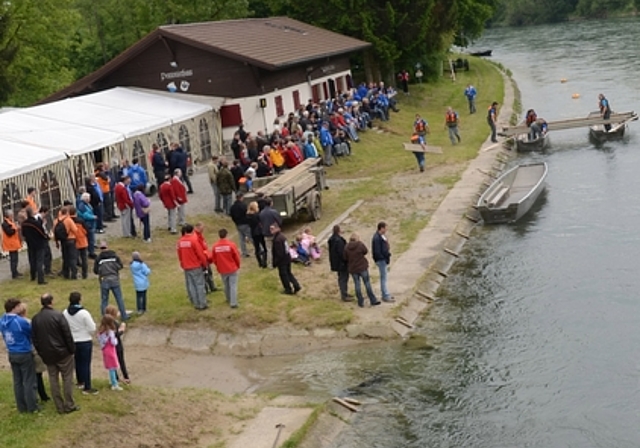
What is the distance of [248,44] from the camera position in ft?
140

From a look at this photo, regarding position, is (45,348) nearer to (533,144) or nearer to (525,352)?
(525,352)

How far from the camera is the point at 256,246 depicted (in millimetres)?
23766

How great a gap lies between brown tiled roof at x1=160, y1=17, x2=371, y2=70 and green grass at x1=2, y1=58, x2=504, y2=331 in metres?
4.71

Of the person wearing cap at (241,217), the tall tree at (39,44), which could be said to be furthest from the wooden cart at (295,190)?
the tall tree at (39,44)

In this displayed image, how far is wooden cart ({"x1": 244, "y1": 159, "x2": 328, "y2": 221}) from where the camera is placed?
26.5 m

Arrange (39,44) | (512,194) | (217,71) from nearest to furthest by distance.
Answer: (512,194) → (217,71) → (39,44)

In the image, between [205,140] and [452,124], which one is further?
[452,124]

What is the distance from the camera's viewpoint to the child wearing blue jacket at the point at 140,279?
20.0 m

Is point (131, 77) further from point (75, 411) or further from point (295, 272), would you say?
point (75, 411)

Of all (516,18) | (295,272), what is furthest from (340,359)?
(516,18)

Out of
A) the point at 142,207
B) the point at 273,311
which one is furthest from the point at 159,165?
the point at 273,311

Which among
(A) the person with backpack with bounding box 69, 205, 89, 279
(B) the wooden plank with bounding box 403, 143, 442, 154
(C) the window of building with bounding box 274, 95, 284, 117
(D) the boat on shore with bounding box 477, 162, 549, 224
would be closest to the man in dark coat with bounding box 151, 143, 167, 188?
(A) the person with backpack with bounding box 69, 205, 89, 279

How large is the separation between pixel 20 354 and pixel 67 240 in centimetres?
823

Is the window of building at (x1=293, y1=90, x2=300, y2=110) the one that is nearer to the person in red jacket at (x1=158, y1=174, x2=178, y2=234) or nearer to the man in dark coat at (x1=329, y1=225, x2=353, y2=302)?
the person in red jacket at (x1=158, y1=174, x2=178, y2=234)
